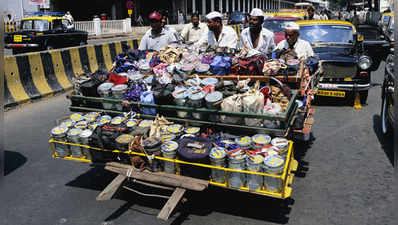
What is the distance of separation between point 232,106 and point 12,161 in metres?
3.93

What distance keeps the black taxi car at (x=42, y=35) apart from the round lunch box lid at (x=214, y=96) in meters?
14.9

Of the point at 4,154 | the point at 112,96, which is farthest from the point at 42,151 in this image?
the point at 112,96

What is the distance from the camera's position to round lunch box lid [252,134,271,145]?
3924 mm

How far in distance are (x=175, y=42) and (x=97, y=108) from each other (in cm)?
254

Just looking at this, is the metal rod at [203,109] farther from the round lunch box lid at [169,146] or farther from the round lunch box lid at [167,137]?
the round lunch box lid at [169,146]

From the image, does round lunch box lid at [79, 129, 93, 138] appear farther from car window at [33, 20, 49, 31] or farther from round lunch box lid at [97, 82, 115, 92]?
car window at [33, 20, 49, 31]

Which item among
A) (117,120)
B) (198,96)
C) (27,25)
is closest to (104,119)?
(117,120)

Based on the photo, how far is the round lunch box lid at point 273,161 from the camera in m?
3.52

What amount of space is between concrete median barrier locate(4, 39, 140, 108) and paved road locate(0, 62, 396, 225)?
2973 mm

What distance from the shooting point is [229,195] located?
4516mm

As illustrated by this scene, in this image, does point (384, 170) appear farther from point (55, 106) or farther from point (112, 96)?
point (55, 106)

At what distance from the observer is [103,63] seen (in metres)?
12.4

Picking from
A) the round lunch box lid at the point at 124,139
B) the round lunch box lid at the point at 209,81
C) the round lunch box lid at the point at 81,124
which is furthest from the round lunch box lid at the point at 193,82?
the round lunch box lid at the point at 81,124

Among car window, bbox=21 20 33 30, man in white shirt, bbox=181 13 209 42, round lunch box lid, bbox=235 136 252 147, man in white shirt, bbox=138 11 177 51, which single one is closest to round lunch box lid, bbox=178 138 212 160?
round lunch box lid, bbox=235 136 252 147
